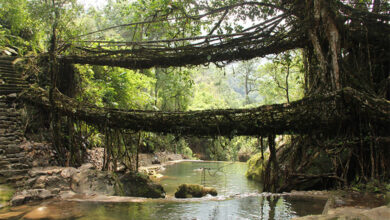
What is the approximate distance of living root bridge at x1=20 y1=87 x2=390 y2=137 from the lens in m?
4.20

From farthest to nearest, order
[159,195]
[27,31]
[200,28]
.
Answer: [27,31] < [200,28] < [159,195]

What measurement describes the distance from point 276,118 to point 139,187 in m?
4.46

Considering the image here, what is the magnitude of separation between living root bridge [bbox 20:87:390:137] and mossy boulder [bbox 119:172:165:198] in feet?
7.81

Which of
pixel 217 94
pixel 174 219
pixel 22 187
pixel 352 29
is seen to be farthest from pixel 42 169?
pixel 217 94

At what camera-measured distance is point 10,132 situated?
7.79m

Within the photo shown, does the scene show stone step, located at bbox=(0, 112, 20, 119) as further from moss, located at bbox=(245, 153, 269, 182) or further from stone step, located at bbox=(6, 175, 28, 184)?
moss, located at bbox=(245, 153, 269, 182)

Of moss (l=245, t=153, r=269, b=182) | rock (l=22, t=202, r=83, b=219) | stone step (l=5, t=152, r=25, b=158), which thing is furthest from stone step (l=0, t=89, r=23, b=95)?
moss (l=245, t=153, r=269, b=182)

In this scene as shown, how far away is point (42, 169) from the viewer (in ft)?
21.9

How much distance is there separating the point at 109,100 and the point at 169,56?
5.76m

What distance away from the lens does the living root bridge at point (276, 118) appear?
420 cm

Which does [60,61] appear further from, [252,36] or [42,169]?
[252,36]

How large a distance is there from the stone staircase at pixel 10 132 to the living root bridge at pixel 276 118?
11.0ft

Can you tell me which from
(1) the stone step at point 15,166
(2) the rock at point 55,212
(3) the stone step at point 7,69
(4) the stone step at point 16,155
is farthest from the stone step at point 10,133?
(2) the rock at point 55,212

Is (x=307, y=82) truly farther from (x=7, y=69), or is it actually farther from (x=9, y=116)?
(x=7, y=69)
